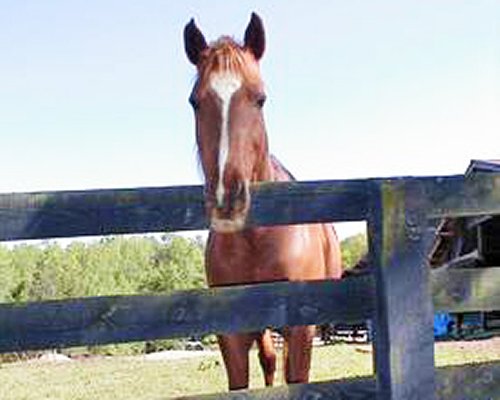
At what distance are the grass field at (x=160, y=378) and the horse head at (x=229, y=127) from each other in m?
6.91

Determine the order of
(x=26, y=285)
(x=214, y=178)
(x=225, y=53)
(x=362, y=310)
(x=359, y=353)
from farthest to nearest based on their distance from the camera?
(x=26, y=285), (x=359, y=353), (x=225, y=53), (x=214, y=178), (x=362, y=310)

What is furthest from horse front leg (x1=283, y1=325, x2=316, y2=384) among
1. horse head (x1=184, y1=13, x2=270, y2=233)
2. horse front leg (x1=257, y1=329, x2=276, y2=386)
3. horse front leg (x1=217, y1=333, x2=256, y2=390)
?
horse front leg (x1=257, y1=329, x2=276, y2=386)

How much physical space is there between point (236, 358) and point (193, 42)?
5.84 feet

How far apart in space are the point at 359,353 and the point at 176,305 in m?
17.9

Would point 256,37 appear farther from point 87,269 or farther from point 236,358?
point 87,269

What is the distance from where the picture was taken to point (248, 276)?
4.61 meters

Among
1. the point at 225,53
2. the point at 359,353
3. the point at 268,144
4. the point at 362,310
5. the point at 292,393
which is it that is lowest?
the point at 359,353

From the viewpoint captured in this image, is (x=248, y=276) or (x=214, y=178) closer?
(x=214, y=178)

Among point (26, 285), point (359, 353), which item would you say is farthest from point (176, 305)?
point (26, 285)

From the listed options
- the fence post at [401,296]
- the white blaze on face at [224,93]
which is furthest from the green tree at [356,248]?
the white blaze on face at [224,93]

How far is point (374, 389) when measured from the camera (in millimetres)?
3141

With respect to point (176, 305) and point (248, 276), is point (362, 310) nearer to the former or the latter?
point (176, 305)

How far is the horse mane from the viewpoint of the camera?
4020 millimetres

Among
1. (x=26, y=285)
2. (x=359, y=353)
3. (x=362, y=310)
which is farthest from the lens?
(x=26, y=285)
